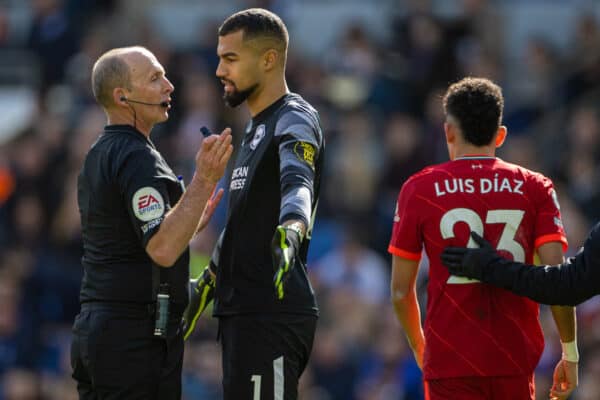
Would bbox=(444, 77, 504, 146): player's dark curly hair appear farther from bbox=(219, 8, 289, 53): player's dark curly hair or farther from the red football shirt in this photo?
bbox=(219, 8, 289, 53): player's dark curly hair

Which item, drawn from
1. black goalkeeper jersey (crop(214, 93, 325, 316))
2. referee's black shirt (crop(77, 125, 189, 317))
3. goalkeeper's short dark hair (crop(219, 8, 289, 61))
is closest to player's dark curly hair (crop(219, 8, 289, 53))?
goalkeeper's short dark hair (crop(219, 8, 289, 61))

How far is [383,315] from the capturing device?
11.2 metres

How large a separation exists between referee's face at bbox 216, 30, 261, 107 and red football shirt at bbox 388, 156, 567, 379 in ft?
3.10

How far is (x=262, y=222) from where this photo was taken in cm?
602

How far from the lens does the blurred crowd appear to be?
11.2 m

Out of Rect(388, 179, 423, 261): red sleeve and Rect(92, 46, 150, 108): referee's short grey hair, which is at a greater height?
Rect(92, 46, 150, 108): referee's short grey hair

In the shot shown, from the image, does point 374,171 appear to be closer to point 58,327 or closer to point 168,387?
point 58,327

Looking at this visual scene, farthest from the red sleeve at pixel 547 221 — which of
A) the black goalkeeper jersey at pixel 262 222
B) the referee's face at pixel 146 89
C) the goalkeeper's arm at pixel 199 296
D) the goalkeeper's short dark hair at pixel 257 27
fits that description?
the referee's face at pixel 146 89

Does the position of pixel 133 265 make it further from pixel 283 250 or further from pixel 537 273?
pixel 537 273

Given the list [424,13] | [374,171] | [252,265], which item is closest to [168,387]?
[252,265]

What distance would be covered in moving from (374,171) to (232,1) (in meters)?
4.09

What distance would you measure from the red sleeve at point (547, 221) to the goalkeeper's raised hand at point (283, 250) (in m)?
1.24

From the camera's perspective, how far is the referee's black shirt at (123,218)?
5965 millimetres

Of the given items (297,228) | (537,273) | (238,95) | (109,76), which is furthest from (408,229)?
(109,76)
